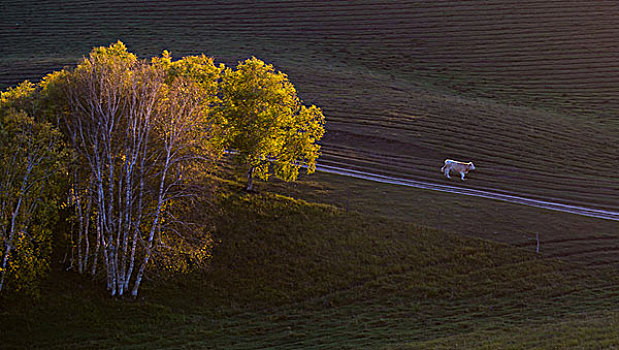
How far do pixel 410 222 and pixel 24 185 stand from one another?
2504cm

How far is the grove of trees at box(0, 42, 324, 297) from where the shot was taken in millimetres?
26359

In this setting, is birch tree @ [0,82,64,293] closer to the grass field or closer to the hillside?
the grass field

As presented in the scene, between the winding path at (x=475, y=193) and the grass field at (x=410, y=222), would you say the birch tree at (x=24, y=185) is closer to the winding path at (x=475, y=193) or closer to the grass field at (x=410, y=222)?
the grass field at (x=410, y=222)

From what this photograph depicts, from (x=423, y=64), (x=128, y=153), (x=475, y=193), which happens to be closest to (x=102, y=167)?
(x=128, y=153)

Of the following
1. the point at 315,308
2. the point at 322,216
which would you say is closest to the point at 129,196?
the point at 315,308

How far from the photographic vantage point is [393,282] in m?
33.0

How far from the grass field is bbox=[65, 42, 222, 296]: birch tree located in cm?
272

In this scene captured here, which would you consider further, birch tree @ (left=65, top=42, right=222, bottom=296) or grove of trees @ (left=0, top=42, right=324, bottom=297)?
birch tree @ (left=65, top=42, right=222, bottom=296)

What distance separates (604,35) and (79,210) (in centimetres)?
9614

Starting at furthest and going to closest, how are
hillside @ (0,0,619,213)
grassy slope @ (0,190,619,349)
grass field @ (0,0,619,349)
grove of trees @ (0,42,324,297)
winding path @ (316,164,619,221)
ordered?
hillside @ (0,0,619,213)
winding path @ (316,164,619,221)
grass field @ (0,0,619,349)
grove of trees @ (0,42,324,297)
grassy slope @ (0,190,619,349)

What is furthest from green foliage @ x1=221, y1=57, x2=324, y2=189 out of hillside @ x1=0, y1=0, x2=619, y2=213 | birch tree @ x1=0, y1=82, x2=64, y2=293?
birch tree @ x1=0, y1=82, x2=64, y2=293

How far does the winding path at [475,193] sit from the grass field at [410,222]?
138 centimetres

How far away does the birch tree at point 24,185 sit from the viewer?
2583cm

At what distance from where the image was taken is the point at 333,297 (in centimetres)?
3142
